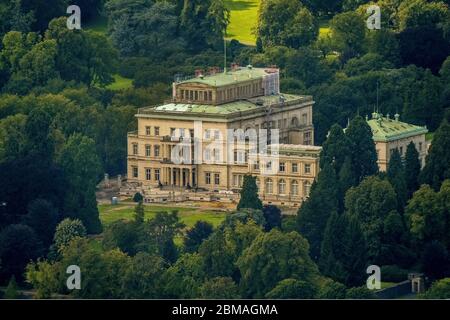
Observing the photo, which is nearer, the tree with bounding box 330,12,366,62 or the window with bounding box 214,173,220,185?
the window with bounding box 214,173,220,185

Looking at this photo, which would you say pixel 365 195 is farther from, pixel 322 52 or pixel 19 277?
pixel 322 52

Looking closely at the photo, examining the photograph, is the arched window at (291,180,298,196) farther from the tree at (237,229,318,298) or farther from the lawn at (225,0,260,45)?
the lawn at (225,0,260,45)

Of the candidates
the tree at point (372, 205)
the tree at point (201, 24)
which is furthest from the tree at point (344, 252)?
the tree at point (201, 24)

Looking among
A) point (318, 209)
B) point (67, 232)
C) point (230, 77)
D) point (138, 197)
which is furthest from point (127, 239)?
point (230, 77)

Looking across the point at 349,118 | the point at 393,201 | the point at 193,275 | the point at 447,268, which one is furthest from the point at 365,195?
the point at 349,118

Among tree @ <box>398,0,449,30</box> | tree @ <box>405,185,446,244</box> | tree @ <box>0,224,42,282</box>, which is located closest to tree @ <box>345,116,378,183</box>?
tree @ <box>405,185,446,244</box>

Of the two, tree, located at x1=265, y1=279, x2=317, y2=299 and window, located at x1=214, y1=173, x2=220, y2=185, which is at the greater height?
window, located at x1=214, y1=173, x2=220, y2=185

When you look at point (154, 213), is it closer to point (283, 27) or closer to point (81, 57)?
point (81, 57)
